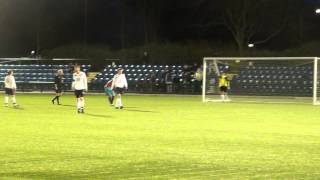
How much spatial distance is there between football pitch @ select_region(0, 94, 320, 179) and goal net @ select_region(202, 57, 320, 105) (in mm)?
16576

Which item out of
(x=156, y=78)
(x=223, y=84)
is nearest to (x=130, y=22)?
(x=156, y=78)

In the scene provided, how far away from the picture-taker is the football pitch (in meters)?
11.0

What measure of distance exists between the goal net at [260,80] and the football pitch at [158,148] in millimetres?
16576

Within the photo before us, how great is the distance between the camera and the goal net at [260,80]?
40.4 m

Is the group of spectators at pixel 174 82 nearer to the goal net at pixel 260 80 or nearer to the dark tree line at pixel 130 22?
the goal net at pixel 260 80

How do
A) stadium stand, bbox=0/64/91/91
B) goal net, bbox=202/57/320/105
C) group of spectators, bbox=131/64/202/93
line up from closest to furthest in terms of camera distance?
1. goal net, bbox=202/57/320/105
2. group of spectators, bbox=131/64/202/93
3. stadium stand, bbox=0/64/91/91

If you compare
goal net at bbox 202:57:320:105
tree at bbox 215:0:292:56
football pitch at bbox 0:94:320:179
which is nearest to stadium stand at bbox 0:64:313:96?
goal net at bbox 202:57:320:105

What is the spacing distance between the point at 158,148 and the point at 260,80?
88.6 feet

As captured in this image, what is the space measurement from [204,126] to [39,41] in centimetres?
4805

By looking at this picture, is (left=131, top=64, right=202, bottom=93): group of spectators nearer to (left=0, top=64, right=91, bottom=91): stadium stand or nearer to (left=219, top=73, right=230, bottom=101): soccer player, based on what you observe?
(left=0, top=64, right=91, bottom=91): stadium stand

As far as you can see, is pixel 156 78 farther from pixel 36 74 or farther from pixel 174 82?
pixel 36 74

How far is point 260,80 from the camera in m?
40.6

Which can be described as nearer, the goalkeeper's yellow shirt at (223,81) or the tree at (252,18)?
the goalkeeper's yellow shirt at (223,81)

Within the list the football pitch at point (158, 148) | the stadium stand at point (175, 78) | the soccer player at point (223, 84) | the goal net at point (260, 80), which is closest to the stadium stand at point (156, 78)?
the stadium stand at point (175, 78)
